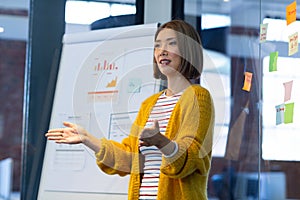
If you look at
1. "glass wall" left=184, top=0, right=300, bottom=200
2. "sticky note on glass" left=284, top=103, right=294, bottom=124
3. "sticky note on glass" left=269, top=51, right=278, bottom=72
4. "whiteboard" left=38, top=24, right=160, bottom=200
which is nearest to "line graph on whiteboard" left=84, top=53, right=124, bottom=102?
"whiteboard" left=38, top=24, right=160, bottom=200

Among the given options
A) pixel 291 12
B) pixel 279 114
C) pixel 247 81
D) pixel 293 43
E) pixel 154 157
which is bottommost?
pixel 154 157

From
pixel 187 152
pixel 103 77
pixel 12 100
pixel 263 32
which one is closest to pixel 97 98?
pixel 103 77

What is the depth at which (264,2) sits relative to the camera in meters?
2.81

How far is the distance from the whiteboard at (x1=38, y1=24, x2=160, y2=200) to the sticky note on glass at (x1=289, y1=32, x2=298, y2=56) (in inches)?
24.4

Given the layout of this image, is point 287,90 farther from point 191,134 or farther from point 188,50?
point 191,134

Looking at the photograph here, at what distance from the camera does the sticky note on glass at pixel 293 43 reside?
8.07ft

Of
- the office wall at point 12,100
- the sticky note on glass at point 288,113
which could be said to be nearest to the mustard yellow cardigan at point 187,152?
the sticky note on glass at point 288,113

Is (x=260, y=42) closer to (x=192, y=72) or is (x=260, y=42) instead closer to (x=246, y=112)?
(x=246, y=112)

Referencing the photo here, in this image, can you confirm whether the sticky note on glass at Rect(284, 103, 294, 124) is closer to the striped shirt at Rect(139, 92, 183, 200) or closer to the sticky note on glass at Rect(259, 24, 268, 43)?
the sticky note on glass at Rect(259, 24, 268, 43)

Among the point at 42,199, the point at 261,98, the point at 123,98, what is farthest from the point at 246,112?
the point at 42,199

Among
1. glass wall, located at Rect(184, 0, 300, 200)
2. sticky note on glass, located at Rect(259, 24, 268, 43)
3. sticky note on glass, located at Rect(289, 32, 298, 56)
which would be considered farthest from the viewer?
sticky note on glass, located at Rect(259, 24, 268, 43)

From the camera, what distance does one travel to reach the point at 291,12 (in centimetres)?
248

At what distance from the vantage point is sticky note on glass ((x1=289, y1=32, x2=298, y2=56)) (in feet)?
8.07

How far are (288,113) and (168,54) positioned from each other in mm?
663
